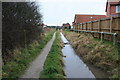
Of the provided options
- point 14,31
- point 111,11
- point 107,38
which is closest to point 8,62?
point 14,31

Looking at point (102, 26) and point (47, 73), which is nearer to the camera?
point (47, 73)

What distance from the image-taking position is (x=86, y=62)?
10758 mm

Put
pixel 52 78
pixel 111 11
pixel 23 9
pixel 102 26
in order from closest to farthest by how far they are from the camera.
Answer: pixel 52 78 → pixel 23 9 → pixel 102 26 → pixel 111 11

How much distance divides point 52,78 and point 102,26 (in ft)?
29.9

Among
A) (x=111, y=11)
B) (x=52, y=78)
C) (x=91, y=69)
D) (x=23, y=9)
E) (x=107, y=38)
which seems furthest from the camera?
(x=111, y=11)

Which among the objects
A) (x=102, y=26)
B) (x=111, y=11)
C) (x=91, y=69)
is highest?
(x=111, y=11)

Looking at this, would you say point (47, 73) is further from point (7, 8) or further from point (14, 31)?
point (7, 8)

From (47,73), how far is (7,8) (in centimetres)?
354

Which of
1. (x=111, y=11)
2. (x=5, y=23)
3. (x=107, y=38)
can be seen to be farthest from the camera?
(x=111, y=11)

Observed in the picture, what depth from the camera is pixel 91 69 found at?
9.33 metres

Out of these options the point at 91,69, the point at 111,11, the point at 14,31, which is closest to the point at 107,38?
the point at 91,69

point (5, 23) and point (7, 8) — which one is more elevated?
point (7, 8)

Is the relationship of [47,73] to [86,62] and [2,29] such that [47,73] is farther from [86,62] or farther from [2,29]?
[86,62]

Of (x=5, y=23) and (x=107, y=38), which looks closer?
(x=5, y=23)
